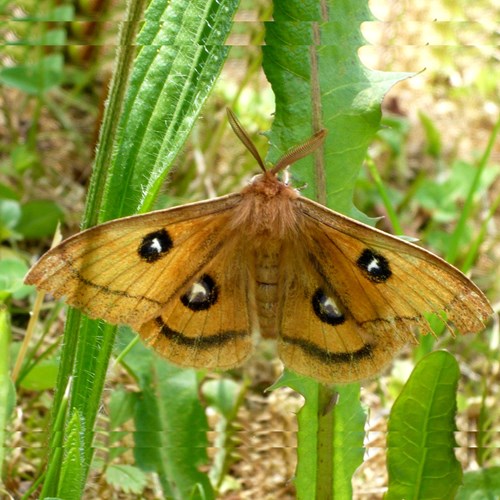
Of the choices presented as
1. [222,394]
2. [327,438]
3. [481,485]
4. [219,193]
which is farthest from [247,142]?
[219,193]

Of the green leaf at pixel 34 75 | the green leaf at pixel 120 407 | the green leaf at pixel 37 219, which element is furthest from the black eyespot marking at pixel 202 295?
the green leaf at pixel 34 75

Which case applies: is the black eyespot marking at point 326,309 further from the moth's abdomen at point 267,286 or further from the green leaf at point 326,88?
the green leaf at point 326,88

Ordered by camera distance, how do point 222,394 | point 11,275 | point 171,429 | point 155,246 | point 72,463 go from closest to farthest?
point 72,463
point 155,246
point 171,429
point 11,275
point 222,394

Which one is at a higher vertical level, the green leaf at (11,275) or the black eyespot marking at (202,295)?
the green leaf at (11,275)

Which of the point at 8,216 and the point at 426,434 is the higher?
the point at 8,216

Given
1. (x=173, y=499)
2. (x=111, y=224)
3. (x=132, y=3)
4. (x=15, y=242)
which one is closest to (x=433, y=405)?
(x=173, y=499)

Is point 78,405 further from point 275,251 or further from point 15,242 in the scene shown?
point 15,242

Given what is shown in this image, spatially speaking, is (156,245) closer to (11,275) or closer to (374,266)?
(374,266)
